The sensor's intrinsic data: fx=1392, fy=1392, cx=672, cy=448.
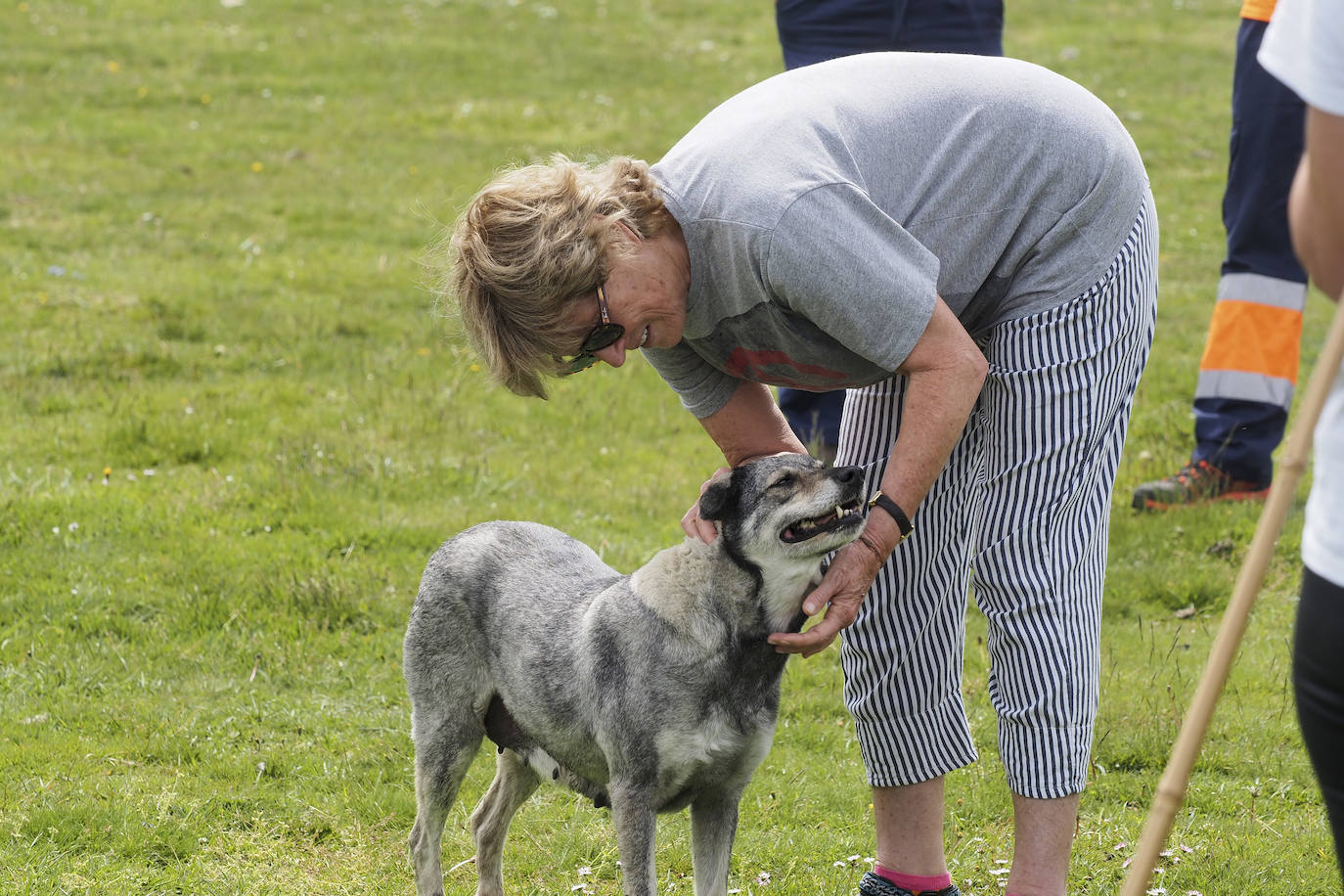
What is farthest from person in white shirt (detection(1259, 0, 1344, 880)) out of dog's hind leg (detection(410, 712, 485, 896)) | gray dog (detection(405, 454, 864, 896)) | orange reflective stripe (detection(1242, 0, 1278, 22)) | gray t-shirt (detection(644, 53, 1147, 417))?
orange reflective stripe (detection(1242, 0, 1278, 22))

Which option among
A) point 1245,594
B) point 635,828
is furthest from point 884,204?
point 635,828

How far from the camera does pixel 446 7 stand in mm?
20172

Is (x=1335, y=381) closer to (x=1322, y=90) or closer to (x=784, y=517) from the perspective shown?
(x=1322, y=90)

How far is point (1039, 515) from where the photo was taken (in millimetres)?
3469

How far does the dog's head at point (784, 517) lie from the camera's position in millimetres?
3518

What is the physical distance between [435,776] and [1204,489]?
4412 millimetres

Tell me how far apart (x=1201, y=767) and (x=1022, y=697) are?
1.71m

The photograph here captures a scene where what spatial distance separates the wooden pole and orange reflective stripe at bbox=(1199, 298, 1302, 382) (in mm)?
5049

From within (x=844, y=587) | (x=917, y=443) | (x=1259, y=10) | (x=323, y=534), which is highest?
(x=1259, y=10)

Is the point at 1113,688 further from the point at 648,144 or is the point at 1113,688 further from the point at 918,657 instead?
the point at 648,144

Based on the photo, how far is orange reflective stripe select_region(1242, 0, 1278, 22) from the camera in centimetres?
607

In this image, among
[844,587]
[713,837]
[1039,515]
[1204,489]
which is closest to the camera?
[844,587]

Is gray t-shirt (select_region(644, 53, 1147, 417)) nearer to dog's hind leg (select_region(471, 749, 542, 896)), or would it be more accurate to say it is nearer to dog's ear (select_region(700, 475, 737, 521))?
dog's ear (select_region(700, 475, 737, 521))

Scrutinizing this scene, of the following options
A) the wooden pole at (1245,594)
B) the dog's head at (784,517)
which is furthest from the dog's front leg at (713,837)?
the wooden pole at (1245,594)
